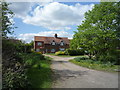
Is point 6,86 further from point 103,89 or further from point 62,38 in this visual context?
point 62,38

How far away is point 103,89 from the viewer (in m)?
4.95

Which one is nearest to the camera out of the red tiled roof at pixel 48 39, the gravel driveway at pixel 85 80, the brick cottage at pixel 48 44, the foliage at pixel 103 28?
the gravel driveway at pixel 85 80

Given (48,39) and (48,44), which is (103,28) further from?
(48,39)

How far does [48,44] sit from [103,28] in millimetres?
30420

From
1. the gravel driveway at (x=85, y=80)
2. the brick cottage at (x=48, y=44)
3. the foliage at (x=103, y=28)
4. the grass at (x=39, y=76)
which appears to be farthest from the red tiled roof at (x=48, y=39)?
the gravel driveway at (x=85, y=80)

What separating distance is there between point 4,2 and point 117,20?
11104mm

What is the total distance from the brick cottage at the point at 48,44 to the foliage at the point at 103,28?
1116 inches

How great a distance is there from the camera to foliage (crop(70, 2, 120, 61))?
434 inches

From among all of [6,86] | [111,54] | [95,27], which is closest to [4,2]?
[6,86]

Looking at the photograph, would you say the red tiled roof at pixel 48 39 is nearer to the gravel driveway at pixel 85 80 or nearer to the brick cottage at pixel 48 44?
the brick cottage at pixel 48 44

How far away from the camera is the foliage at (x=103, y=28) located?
11023mm

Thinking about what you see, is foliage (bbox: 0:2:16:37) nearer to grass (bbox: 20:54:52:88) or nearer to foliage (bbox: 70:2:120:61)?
grass (bbox: 20:54:52:88)

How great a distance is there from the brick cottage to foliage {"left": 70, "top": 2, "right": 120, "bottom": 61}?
2835 cm

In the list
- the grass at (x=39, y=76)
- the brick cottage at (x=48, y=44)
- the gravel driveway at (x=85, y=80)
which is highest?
the brick cottage at (x=48, y=44)
